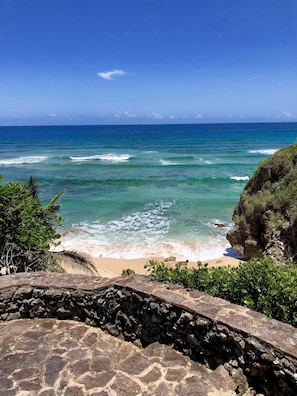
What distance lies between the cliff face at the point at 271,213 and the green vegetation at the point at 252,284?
20.6ft

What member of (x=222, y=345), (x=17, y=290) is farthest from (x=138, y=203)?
(x=222, y=345)

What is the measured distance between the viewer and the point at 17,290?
19.3 ft

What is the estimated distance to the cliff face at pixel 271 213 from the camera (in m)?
11.4

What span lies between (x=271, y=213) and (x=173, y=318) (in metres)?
8.72

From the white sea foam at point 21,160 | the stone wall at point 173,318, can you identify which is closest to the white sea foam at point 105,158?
the white sea foam at point 21,160

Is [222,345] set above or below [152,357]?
above

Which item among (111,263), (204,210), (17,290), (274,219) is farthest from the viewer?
(204,210)

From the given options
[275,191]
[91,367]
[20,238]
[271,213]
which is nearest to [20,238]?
[20,238]

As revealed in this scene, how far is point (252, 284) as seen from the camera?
4949 millimetres

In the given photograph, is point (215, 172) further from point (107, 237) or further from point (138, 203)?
point (107, 237)

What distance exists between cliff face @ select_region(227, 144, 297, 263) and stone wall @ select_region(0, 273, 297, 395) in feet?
23.6

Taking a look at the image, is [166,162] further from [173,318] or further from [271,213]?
[173,318]

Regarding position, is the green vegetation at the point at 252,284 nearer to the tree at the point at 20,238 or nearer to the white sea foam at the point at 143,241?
the tree at the point at 20,238

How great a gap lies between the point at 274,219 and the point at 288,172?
6.26 feet
